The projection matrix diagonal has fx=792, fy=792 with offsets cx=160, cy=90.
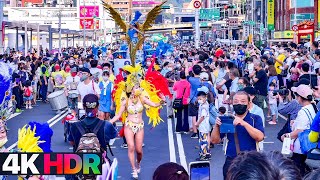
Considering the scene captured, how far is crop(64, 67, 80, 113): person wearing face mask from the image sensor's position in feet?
65.7

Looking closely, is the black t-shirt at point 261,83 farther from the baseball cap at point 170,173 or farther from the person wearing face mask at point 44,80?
the baseball cap at point 170,173

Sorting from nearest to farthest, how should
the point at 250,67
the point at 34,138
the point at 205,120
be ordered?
the point at 34,138, the point at 205,120, the point at 250,67

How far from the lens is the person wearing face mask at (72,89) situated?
2002 centimetres

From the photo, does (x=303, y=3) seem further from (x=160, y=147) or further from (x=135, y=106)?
(x=135, y=106)

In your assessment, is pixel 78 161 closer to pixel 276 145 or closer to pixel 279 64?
pixel 276 145

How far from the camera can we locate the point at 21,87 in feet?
89.7

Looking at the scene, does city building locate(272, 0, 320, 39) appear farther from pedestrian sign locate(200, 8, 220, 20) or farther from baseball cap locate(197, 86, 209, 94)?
baseball cap locate(197, 86, 209, 94)

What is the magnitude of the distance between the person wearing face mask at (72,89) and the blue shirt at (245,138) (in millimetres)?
11494

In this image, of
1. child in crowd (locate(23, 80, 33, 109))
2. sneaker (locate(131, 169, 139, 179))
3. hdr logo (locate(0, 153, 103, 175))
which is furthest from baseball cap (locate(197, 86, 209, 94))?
hdr logo (locate(0, 153, 103, 175))

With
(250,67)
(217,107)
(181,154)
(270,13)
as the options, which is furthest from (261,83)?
(270,13)

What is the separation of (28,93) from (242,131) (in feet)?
65.1

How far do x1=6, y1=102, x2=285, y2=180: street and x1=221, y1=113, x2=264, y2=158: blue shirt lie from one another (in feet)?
15.3

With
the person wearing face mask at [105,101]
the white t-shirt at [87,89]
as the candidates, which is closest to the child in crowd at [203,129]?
the person wearing face mask at [105,101]

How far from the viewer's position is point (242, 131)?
334 inches
